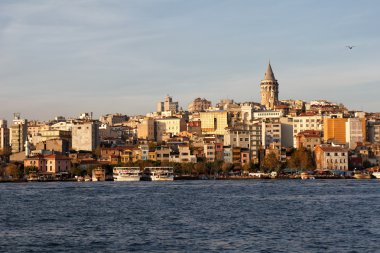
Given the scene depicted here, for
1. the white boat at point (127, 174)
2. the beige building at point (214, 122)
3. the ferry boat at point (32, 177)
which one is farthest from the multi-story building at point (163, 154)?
the beige building at point (214, 122)

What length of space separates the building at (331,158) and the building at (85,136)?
31.8 m

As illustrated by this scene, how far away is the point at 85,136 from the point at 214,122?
64.1ft

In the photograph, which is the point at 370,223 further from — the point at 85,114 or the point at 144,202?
the point at 85,114

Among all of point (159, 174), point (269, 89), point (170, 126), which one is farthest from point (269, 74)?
point (159, 174)

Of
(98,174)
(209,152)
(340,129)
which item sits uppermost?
(340,129)

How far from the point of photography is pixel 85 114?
15800 centimetres

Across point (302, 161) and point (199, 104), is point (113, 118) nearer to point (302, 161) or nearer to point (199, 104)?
point (199, 104)

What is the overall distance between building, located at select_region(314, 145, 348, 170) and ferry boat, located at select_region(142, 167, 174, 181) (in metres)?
16.5

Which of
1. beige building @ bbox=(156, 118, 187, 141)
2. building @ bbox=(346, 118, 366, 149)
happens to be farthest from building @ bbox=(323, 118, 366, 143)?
beige building @ bbox=(156, 118, 187, 141)

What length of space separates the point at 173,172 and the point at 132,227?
5865 centimetres

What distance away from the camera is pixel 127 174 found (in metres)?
85.1

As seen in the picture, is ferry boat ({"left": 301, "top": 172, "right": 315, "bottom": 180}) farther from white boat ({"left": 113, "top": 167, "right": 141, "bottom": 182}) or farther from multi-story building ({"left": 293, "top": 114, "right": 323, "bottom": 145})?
multi-story building ({"left": 293, "top": 114, "right": 323, "bottom": 145})

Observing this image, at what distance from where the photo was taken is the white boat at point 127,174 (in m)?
84.6

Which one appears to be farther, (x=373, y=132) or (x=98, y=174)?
(x=373, y=132)
